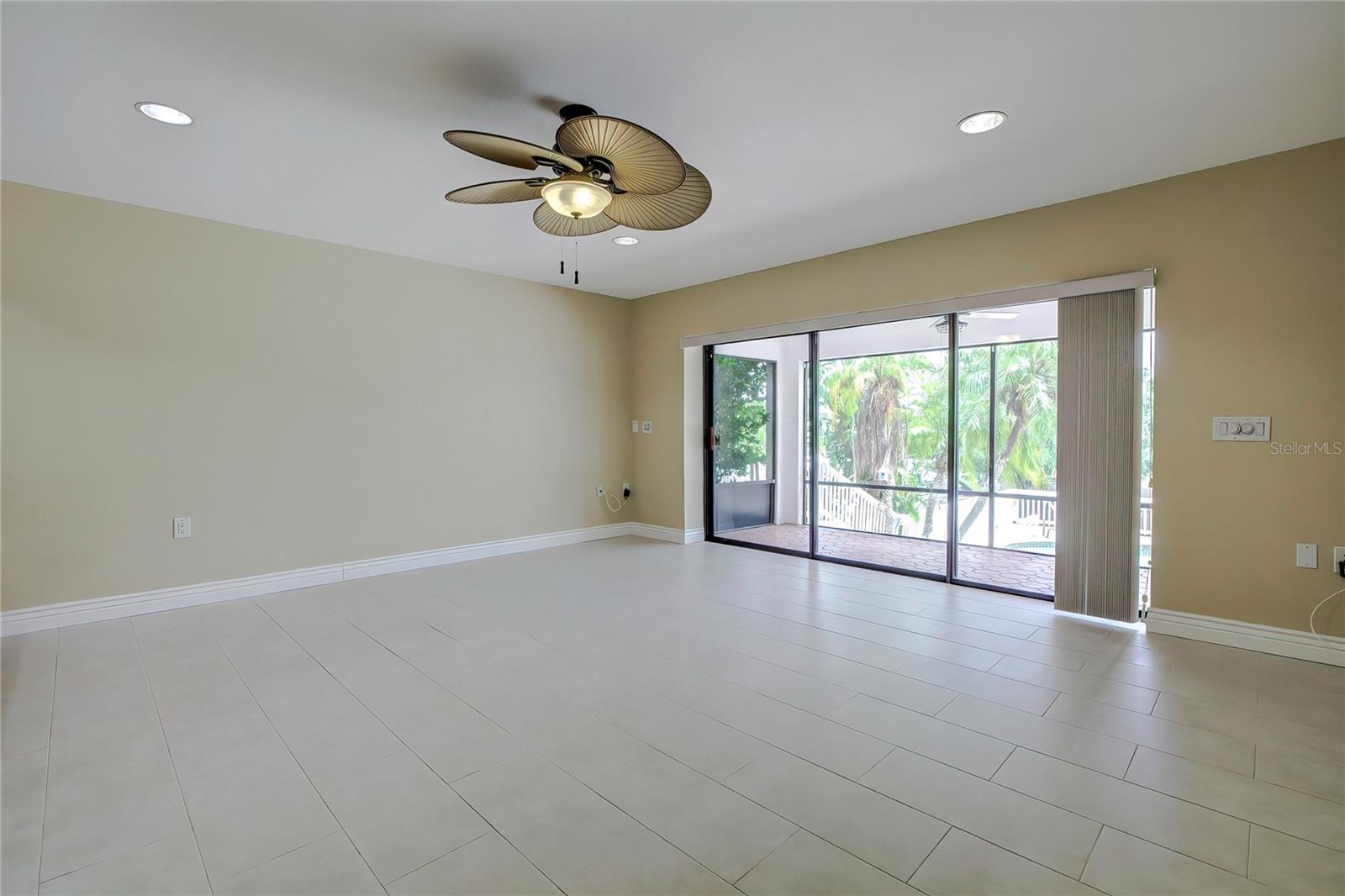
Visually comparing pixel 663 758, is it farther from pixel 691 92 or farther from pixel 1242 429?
pixel 1242 429

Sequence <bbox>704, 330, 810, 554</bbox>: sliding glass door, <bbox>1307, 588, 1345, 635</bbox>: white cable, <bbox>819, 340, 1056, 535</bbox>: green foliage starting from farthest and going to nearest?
<bbox>704, 330, 810, 554</bbox>: sliding glass door → <bbox>819, 340, 1056, 535</bbox>: green foliage → <bbox>1307, 588, 1345, 635</bbox>: white cable

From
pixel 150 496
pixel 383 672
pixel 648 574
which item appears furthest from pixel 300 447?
pixel 648 574

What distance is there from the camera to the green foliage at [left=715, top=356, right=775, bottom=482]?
20.9 ft

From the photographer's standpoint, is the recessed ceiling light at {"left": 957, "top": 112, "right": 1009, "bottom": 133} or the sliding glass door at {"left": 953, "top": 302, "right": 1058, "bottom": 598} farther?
the sliding glass door at {"left": 953, "top": 302, "right": 1058, "bottom": 598}

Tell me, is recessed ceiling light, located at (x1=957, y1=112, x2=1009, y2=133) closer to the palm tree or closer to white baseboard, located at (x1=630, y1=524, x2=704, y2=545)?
the palm tree

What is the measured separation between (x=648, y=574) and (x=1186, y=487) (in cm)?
344

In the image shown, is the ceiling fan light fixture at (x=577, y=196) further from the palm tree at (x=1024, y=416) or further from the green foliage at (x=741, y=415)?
the green foliage at (x=741, y=415)

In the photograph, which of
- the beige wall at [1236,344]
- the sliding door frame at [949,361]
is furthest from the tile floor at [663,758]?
the sliding door frame at [949,361]

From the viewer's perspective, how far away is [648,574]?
4848mm

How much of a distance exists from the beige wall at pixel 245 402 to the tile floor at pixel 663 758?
683 millimetres

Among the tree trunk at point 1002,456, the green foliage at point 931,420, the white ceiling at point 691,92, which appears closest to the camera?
the white ceiling at point 691,92

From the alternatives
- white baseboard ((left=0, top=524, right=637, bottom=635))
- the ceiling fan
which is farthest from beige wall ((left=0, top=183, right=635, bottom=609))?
the ceiling fan

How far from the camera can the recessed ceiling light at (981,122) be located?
8.88 feet

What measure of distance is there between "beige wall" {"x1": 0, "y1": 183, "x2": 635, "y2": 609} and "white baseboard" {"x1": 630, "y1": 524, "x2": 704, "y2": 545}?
0.96 metres
